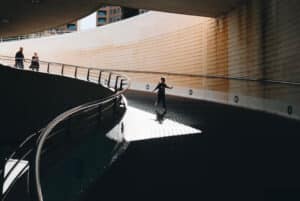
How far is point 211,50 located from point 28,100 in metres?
8.26

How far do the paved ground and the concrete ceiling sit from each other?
7257 mm

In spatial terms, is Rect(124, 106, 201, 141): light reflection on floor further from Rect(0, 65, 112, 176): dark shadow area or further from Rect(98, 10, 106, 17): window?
Rect(98, 10, 106, 17): window

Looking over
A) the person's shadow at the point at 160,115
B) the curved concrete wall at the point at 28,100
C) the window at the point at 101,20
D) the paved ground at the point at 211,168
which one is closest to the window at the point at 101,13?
the window at the point at 101,20

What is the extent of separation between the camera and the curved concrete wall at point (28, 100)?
50.0 ft

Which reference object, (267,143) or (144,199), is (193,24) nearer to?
(267,143)

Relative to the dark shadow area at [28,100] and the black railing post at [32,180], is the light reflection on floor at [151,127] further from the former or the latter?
the black railing post at [32,180]

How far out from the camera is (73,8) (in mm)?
15242

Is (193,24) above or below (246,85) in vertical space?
above

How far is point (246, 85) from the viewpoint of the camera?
1298 cm

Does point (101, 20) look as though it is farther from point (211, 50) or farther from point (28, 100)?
point (211, 50)

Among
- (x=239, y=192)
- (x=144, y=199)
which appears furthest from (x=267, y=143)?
(x=144, y=199)

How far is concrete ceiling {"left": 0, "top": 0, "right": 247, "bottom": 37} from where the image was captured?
45.6ft

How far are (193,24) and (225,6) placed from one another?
327 centimetres

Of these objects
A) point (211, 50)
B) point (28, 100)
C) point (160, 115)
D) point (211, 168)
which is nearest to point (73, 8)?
point (28, 100)
